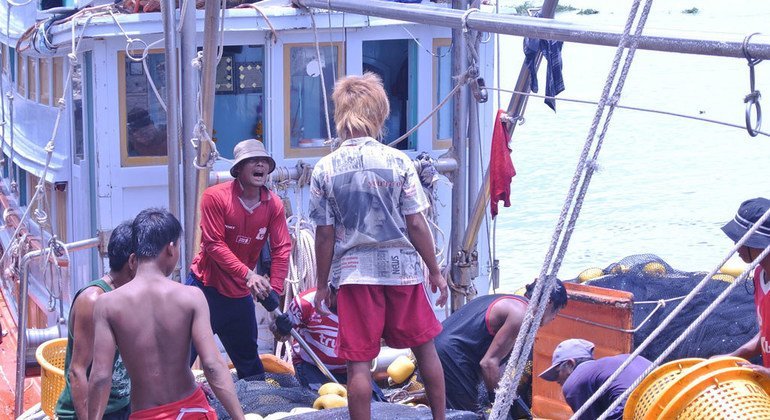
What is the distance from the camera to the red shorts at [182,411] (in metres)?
3.64

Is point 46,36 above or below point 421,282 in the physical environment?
above

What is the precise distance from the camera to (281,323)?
580 centimetres

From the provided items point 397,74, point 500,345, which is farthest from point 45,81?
Answer: point 500,345

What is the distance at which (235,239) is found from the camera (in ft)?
18.9

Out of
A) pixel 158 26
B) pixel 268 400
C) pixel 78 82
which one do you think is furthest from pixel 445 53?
pixel 268 400

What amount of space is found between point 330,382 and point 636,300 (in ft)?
6.21

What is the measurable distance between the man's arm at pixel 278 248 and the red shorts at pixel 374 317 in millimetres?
1700

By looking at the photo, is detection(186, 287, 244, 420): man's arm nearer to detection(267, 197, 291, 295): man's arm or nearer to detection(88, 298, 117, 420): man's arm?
detection(88, 298, 117, 420): man's arm

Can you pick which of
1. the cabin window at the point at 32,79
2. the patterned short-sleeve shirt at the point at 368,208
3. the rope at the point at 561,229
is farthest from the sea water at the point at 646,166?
the rope at the point at 561,229

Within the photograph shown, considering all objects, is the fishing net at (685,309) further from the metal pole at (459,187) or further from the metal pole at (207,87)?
the metal pole at (207,87)

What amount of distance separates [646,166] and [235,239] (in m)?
20.1

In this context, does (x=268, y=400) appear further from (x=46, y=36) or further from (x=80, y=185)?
(x=46, y=36)

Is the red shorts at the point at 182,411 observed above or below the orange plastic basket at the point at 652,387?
below

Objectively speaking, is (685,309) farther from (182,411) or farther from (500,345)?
(182,411)
